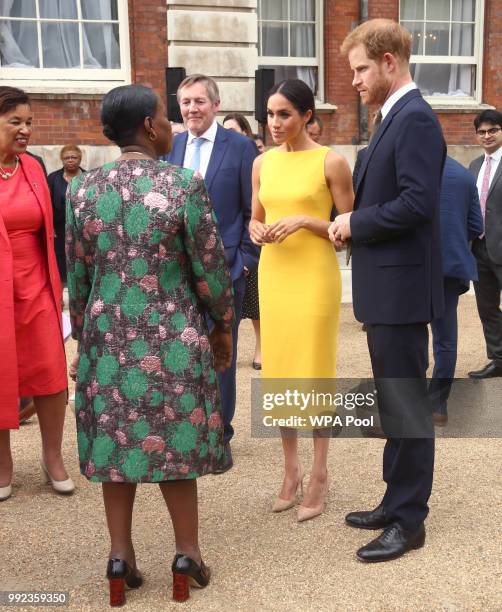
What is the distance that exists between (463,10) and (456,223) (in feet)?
32.4

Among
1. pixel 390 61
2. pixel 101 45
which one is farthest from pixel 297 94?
pixel 101 45

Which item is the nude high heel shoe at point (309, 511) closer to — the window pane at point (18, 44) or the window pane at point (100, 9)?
the window pane at point (18, 44)

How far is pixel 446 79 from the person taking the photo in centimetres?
1414

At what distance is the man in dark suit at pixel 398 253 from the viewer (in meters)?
3.21

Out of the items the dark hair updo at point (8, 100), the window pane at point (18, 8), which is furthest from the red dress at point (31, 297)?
the window pane at point (18, 8)

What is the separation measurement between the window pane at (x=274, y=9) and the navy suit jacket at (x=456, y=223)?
339 inches

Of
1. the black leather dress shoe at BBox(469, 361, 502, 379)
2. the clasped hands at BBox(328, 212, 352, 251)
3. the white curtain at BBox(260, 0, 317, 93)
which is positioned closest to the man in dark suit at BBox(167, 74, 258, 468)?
the clasped hands at BBox(328, 212, 352, 251)

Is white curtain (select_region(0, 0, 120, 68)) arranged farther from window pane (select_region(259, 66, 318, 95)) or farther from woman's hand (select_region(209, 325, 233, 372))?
woman's hand (select_region(209, 325, 233, 372))

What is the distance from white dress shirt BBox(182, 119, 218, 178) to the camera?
15.2 feet

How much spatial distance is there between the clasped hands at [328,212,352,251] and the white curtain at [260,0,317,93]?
10.3 metres

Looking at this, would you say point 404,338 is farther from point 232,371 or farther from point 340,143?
point 340,143

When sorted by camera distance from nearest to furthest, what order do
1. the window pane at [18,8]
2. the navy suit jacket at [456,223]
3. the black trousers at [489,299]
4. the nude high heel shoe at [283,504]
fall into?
the nude high heel shoe at [283,504] → the navy suit jacket at [456,223] → the black trousers at [489,299] → the window pane at [18,8]

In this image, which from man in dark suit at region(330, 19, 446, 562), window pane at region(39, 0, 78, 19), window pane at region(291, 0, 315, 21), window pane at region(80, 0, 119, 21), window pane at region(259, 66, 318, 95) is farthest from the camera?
window pane at region(259, 66, 318, 95)

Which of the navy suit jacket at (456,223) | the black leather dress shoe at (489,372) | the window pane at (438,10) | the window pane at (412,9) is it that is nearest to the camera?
the navy suit jacket at (456,223)
